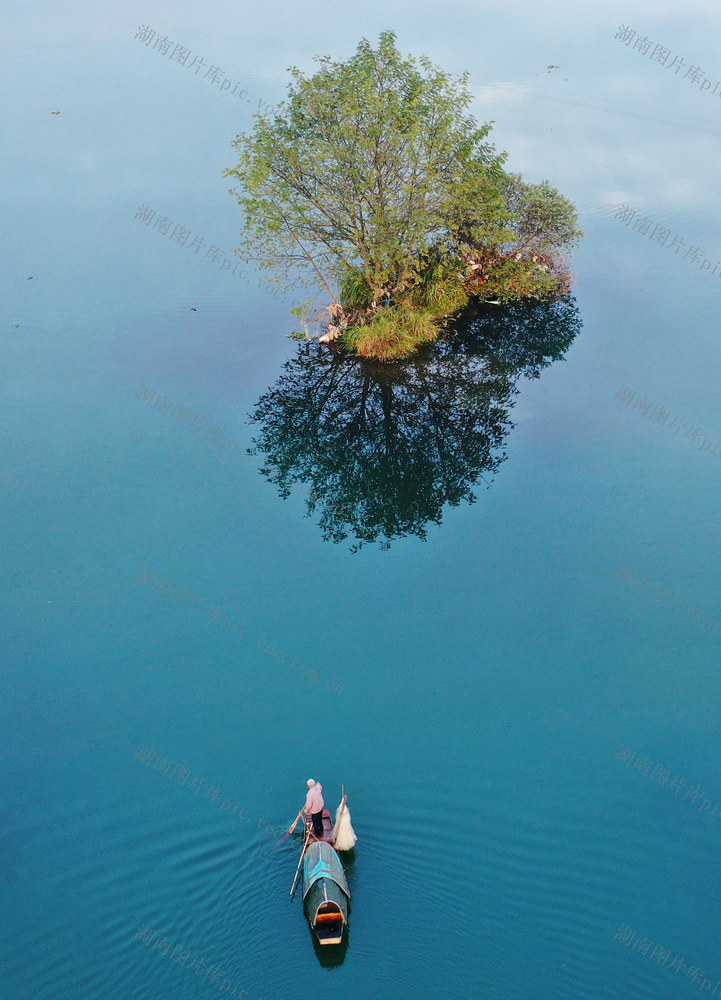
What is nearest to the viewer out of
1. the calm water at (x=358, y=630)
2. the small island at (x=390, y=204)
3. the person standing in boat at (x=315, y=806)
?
the calm water at (x=358, y=630)

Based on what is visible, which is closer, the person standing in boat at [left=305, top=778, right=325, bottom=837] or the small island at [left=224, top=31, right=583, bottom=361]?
the person standing in boat at [left=305, top=778, right=325, bottom=837]

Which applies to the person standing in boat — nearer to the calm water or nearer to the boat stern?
the calm water

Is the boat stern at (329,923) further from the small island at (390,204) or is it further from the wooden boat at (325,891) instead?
the small island at (390,204)

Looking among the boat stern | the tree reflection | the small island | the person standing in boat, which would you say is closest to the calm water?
the tree reflection

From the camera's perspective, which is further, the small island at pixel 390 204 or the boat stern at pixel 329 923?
the small island at pixel 390 204

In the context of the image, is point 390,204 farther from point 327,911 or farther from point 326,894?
point 327,911

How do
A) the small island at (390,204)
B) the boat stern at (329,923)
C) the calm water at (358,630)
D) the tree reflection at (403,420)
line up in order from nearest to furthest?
1. the boat stern at (329,923)
2. the calm water at (358,630)
3. the tree reflection at (403,420)
4. the small island at (390,204)

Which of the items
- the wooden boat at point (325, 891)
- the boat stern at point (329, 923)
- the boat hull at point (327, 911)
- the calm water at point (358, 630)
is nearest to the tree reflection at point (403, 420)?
the calm water at point (358, 630)
